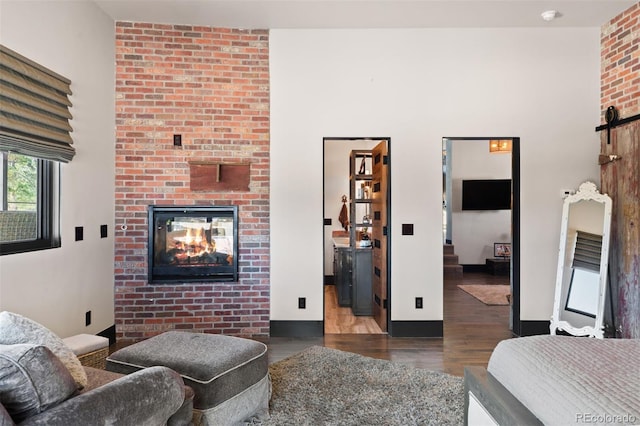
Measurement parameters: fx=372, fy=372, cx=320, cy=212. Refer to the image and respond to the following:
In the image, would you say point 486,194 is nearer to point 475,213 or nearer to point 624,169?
point 475,213

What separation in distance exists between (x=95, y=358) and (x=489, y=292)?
5312 mm

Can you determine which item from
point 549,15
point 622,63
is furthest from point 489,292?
point 549,15

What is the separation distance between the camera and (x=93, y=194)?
3.30m

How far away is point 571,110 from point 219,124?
3.52 m

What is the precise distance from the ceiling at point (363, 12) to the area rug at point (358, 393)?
A: 120 inches

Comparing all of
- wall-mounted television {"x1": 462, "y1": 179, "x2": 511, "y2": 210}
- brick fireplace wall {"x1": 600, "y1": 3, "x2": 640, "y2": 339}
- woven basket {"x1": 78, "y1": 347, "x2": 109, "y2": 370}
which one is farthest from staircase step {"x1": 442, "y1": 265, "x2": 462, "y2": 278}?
woven basket {"x1": 78, "y1": 347, "x2": 109, "y2": 370}

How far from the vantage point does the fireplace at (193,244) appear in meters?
3.70

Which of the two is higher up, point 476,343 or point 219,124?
point 219,124

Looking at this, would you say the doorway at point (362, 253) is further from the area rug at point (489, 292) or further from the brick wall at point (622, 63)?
the brick wall at point (622, 63)

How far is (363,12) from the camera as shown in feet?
11.1

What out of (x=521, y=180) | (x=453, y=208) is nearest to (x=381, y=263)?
(x=521, y=180)

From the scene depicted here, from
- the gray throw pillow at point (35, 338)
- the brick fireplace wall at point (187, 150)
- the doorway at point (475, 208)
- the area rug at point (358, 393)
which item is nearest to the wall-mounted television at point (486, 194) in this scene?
the doorway at point (475, 208)

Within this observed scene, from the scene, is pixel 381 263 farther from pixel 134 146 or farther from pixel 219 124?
pixel 134 146

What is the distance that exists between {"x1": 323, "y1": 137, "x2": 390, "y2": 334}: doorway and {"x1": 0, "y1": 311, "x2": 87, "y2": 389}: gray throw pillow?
2.65 m
